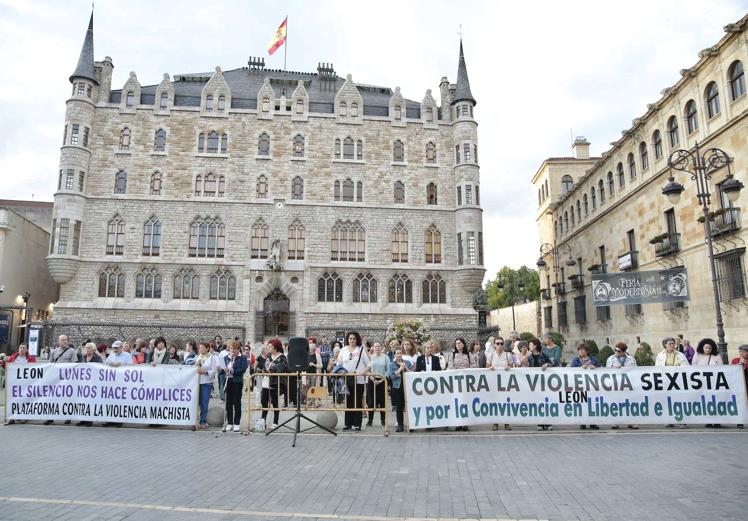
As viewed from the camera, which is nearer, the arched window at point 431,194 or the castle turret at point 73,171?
the castle turret at point 73,171

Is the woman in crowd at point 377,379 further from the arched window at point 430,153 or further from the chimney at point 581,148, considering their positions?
the chimney at point 581,148

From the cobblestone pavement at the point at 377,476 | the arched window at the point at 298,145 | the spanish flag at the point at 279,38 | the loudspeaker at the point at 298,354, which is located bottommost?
the cobblestone pavement at the point at 377,476

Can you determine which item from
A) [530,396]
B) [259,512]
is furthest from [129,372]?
[530,396]

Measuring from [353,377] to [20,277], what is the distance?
1381 inches

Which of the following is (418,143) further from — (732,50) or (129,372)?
(129,372)

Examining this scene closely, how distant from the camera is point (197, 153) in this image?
3634cm

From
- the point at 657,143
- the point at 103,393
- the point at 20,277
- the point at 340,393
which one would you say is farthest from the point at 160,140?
the point at 657,143

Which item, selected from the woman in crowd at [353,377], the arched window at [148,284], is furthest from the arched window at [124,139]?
the woman in crowd at [353,377]

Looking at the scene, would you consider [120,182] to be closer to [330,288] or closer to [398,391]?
[330,288]

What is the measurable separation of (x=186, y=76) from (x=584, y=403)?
41.2 m

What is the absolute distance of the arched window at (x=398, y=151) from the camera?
37.8m

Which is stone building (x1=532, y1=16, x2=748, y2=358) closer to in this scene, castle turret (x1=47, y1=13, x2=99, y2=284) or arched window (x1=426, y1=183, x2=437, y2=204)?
arched window (x1=426, y1=183, x2=437, y2=204)

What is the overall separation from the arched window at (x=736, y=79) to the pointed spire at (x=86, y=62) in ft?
127

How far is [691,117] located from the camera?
2172 centimetres
